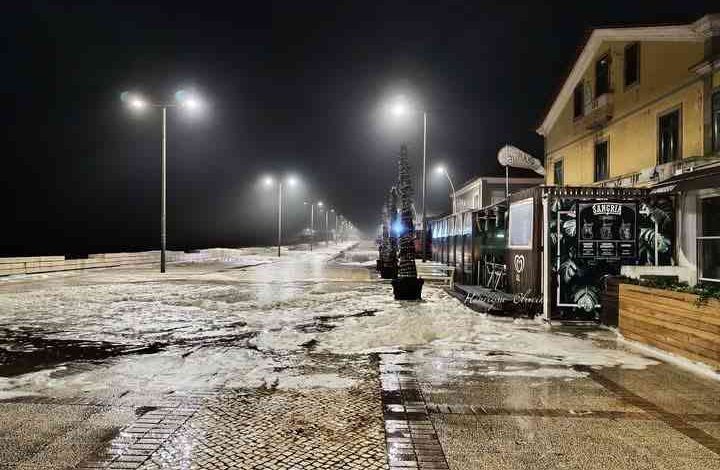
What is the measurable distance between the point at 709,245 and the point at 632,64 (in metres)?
8.63

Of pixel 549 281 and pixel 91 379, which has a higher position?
pixel 549 281

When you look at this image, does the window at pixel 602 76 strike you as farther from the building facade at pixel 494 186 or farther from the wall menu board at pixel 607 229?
the building facade at pixel 494 186

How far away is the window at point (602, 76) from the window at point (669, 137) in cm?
346

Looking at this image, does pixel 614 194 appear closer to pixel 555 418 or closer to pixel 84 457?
pixel 555 418

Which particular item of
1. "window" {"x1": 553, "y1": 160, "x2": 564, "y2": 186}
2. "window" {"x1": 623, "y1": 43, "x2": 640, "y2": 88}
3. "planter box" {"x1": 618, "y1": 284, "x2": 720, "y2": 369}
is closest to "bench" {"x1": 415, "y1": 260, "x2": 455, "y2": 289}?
"window" {"x1": 553, "y1": 160, "x2": 564, "y2": 186}

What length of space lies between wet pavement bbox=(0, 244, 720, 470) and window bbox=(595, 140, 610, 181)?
32.6 ft

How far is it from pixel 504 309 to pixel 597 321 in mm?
1967

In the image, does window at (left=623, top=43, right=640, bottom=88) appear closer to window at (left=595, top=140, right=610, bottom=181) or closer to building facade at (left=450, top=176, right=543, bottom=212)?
window at (left=595, top=140, right=610, bottom=181)

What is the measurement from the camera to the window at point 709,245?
10906 mm

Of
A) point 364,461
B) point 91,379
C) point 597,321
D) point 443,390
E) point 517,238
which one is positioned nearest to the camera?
point 364,461

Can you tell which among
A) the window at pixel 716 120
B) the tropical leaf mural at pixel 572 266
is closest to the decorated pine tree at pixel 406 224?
the tropical leaf mural at pixel 572 266

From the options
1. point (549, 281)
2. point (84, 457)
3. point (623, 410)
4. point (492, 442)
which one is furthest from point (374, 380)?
point (549, 281)

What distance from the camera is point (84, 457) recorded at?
14.0 feet

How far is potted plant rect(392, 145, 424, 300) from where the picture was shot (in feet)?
48.5
